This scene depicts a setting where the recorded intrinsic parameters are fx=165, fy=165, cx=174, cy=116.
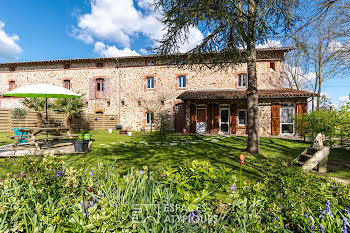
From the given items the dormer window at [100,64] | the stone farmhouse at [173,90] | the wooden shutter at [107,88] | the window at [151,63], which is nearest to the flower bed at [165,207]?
the stone farmhouse at [173,90]

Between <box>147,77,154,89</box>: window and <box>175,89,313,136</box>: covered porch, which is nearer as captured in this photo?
A: <box>175,89,313,136</box>: covered porch

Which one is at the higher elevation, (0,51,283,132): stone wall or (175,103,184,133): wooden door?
(0,51,283,132): stone wall

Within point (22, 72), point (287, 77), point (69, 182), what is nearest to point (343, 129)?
point (69, 182)

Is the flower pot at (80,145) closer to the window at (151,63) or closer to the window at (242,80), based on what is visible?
the window at (151,63)

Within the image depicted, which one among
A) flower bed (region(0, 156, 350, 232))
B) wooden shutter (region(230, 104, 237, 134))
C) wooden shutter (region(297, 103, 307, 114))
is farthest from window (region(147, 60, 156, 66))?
flower bed (region(0, 156, 350, 232))

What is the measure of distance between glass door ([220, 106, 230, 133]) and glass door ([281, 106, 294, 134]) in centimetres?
405

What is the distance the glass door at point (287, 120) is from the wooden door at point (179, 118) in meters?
8.00

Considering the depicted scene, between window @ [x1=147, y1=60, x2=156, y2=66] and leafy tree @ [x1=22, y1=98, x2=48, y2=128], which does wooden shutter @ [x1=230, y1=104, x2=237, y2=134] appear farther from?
leafy tree @ [x1=22, y1=98, x2=48, y2=128]

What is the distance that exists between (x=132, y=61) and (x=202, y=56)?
1143 centimetres

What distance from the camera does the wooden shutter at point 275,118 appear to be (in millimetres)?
12609

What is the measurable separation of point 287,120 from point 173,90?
9.73 meters

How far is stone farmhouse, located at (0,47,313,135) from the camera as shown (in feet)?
42.0

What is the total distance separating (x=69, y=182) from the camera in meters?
1.74

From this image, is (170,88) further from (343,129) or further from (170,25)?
(343,129)
